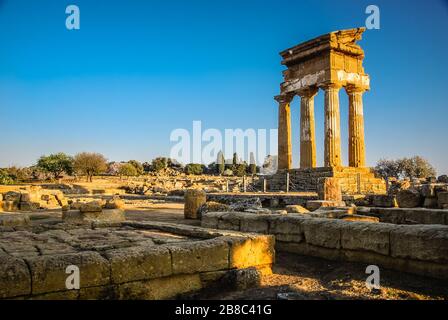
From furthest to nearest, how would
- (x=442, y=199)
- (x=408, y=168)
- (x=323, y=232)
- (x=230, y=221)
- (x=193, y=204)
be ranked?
(x=408, y=168), (x=193, y=204), (x=442, y=199), (x=230, y=221), (x=323, y=232)

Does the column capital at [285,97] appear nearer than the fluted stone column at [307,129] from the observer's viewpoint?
No

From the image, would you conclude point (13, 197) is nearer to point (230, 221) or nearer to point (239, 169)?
point (230, 221)

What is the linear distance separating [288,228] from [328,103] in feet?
61.9

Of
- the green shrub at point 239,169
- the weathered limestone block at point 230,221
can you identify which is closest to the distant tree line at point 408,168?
the green shrub at point 239,169

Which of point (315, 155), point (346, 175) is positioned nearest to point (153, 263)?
point (346, 175)

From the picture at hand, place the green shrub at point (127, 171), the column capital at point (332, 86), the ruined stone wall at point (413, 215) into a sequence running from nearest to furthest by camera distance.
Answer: the ruined stone wall at point (413, 215) → the column capital at point (332, 86) → the green shrub at point (127, 171)

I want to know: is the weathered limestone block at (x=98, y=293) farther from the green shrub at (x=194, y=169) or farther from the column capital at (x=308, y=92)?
the green shrub at (x=194, y=169)

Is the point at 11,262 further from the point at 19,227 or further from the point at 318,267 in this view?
the point at 19,227

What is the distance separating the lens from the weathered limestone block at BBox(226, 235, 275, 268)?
15.5 ft

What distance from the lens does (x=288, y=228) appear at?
6391 mm

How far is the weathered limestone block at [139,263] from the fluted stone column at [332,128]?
2071cm

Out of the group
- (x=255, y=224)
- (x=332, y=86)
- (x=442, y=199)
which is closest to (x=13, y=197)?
(x=255, y=224)

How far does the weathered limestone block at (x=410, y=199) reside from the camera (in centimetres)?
1187

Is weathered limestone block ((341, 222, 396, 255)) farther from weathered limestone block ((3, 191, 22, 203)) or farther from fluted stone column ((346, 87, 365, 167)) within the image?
fluted stone column ((346, 87, 365, 167))
